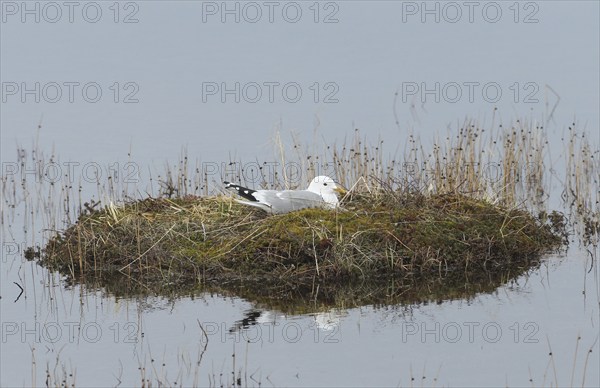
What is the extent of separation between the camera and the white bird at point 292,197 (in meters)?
16.0

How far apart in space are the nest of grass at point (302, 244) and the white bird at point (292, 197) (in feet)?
0.62

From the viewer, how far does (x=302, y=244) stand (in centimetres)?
1513

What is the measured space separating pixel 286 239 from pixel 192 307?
1.61 m

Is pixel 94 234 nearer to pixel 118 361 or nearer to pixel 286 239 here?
pixel 286 239

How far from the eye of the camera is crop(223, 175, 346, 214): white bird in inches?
632

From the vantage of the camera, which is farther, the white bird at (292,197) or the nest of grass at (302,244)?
the white bird at (292,197)

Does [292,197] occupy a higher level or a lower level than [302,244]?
higher

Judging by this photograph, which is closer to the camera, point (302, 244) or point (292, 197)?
point (302, 244)

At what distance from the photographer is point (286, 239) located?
50.1 ft

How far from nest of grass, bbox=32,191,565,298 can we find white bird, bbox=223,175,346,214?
0.62 feet

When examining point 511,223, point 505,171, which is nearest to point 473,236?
point 511,223

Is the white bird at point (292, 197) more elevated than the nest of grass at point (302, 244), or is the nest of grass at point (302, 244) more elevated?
the white bird at point (292, 197)

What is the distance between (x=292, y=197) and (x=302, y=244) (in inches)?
48.2

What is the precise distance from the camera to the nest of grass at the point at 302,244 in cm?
1519
